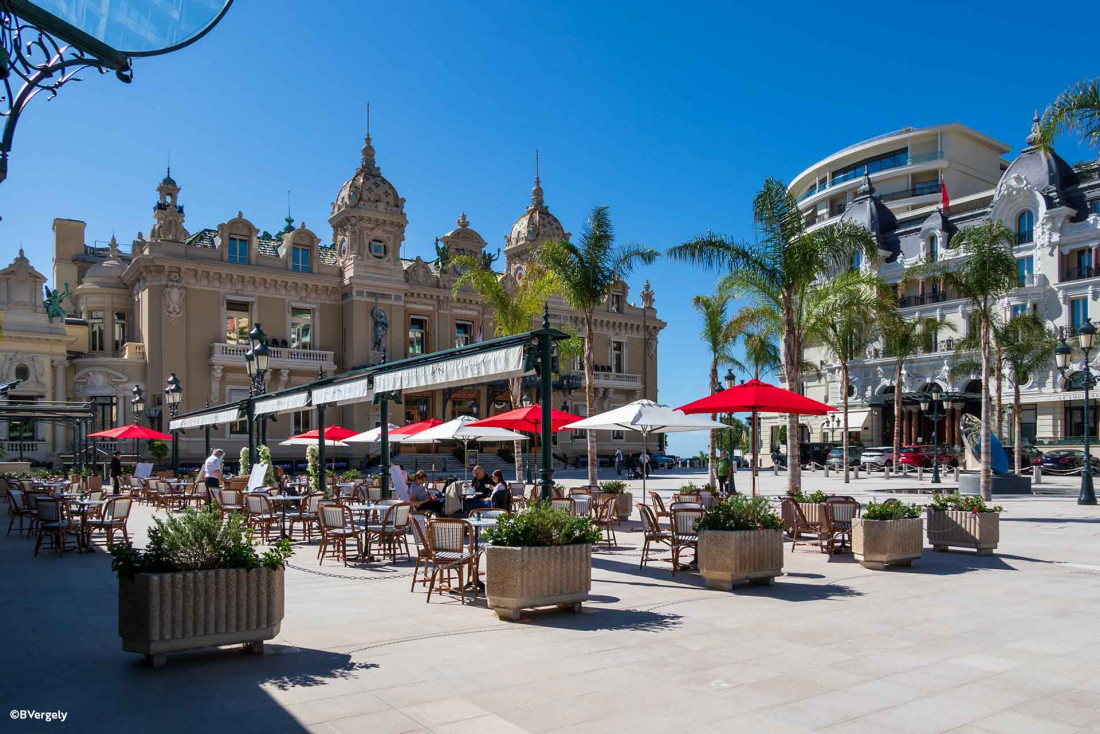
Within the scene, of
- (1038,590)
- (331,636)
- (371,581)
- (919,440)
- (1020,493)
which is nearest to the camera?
(331,636)

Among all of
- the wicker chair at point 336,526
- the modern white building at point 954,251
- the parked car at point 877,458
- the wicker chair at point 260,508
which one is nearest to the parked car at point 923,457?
the parked car at point 877,458

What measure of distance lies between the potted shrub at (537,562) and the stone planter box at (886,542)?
459 cm

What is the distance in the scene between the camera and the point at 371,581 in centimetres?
1037

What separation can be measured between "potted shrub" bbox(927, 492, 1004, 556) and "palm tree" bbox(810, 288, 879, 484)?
35.8 ft

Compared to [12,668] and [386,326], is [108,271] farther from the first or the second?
[12,668]

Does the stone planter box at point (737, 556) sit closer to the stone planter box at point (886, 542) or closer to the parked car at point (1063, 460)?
the stone planter box at point (886, 542)

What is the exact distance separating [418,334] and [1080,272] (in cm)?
3621

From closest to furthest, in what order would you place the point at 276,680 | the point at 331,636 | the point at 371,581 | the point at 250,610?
the point at 276,680 < the point at 250,610 < the point at 331,636 < the point at 371,581

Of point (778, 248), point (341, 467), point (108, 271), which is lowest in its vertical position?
point (341, 467)

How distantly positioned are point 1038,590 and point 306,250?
132 feet

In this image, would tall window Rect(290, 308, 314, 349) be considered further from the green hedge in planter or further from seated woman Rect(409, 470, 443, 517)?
the green hedge in planter

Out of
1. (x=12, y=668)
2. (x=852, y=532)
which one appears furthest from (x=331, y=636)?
(x=852, y=532)

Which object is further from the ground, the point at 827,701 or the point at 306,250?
the point at 306,250

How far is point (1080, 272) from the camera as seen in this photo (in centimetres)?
4516
